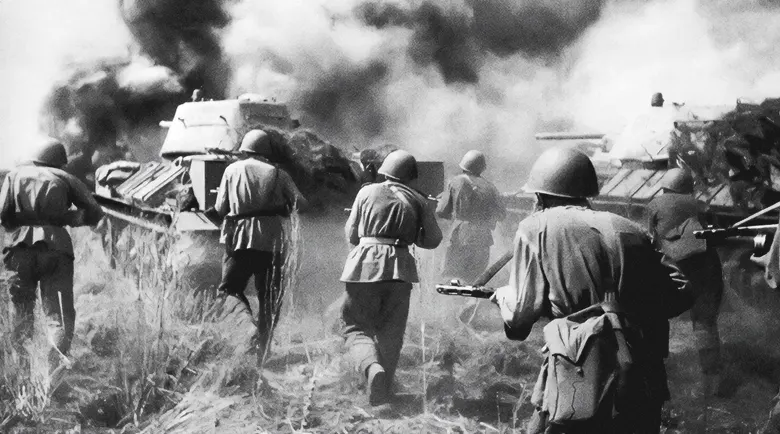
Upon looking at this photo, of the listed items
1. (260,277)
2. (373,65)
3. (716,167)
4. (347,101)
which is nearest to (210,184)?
(260,277)

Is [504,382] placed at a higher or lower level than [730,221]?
lower

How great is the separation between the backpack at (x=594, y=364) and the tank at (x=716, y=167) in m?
2.90

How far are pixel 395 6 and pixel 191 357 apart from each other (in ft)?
39.9

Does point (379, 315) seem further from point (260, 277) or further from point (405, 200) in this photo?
point (260, 277)

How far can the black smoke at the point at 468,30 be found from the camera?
1575 centimetres

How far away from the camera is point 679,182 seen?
6.25 meters

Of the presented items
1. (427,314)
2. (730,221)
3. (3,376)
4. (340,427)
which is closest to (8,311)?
(3,376)

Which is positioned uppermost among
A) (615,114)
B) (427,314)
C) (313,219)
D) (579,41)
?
(579,41)

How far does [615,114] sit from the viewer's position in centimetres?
1403

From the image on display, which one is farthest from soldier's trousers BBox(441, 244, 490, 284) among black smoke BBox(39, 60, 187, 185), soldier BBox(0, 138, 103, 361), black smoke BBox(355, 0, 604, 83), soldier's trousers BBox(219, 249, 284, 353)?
black smoke BBox(39, 60, 187, 185)

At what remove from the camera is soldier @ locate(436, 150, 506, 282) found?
8641 millimetres

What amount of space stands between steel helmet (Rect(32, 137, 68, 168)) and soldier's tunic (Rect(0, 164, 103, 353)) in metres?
0.06

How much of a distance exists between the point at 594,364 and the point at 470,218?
5.35m

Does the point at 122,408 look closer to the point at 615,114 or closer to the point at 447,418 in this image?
the point at 447,418
